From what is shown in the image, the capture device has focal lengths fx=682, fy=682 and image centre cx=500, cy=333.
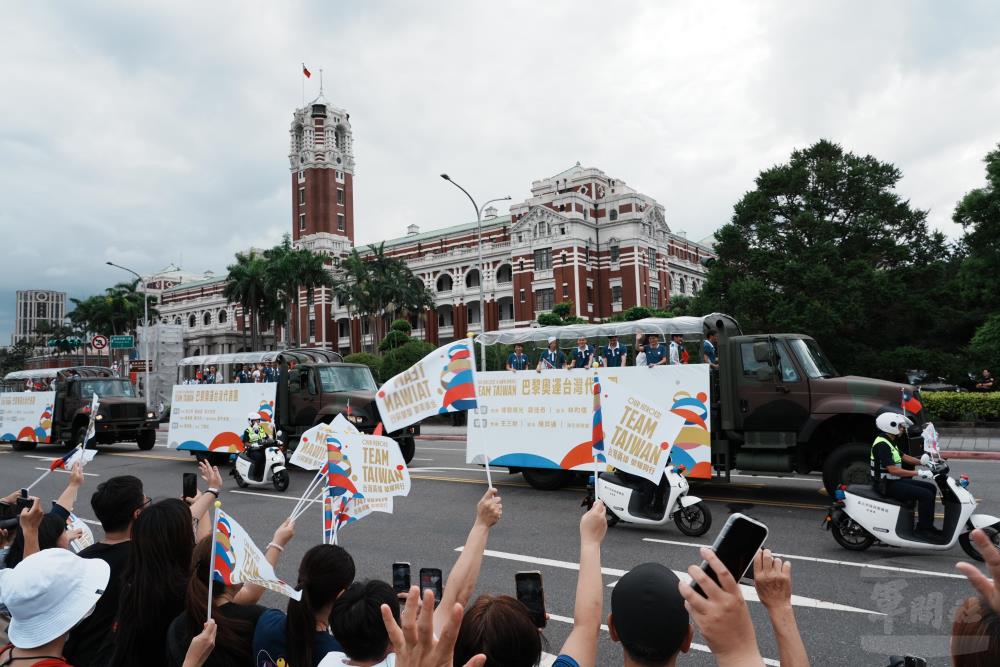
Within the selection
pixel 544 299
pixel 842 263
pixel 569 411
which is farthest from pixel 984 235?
pixel 544 299

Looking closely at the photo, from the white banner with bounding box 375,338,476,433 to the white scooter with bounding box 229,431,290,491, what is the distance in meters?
9.62

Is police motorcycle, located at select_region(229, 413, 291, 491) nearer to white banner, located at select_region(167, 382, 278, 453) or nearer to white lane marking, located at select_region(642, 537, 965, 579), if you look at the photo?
white banner, located at select_region(167, 382, 278, 453)

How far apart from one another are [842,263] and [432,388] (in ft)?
113

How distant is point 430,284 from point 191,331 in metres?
41.7

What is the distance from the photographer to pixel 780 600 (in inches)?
81.9

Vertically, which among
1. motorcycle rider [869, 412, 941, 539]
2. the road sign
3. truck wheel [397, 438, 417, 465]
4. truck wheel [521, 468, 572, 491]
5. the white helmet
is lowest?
truck wheel [521, 468, 572, 491]

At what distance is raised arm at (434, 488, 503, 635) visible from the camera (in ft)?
9.01

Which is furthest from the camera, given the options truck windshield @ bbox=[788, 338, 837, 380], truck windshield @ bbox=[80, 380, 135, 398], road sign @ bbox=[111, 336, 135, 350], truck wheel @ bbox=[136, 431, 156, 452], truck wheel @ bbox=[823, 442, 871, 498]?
road sign @ bbox=[111, 336, 135, 350]

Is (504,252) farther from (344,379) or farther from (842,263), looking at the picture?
(344,379)

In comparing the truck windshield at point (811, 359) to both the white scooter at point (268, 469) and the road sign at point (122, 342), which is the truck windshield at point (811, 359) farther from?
the road sign at point (122, 342)

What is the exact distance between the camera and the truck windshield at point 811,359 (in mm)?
10680

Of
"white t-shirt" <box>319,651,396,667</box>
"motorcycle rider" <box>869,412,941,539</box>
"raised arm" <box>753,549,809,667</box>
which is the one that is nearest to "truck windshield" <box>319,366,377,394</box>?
"motorcycle rider" <box>869,412,941,539</box>

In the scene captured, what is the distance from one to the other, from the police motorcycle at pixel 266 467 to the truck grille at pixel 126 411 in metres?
9.58

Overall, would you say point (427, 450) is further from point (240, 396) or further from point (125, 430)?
point (125, 430)
